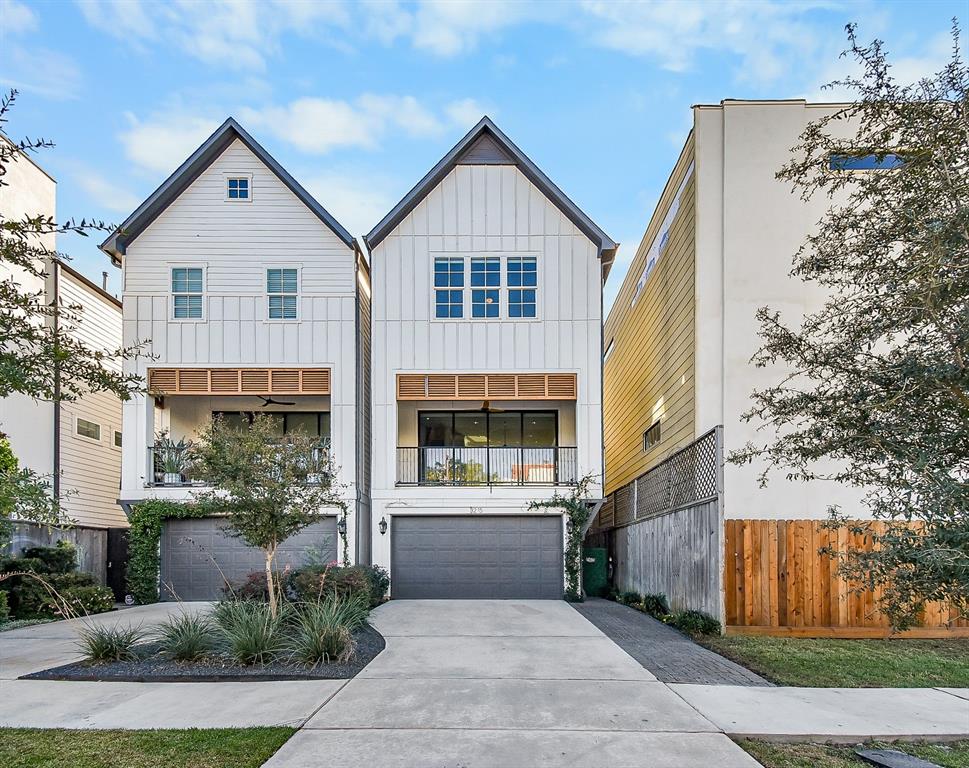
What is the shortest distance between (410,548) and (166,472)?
5739 millimetres

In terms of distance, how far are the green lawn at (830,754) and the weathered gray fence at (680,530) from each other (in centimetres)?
483

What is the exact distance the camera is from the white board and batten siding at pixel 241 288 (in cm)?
1706

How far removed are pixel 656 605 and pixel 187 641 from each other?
27.3 ft

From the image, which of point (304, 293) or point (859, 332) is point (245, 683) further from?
point (304, 293)

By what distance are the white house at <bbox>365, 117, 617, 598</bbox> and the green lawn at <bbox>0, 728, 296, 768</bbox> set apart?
11151mm

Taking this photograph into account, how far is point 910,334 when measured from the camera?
5570mm

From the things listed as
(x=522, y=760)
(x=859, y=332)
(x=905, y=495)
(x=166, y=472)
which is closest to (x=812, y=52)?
(x=859, y=332)

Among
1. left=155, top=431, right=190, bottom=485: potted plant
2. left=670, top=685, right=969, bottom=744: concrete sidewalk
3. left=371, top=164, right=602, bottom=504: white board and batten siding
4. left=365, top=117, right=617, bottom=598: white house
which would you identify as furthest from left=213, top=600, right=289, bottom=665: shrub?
left=155, top=431, right=190, bottom=485: potted plant

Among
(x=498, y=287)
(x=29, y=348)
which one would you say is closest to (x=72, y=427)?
(x=498, y=287)

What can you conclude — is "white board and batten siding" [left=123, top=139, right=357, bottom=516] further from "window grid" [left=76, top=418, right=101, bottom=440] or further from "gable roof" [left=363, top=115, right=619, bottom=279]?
"window grid" [left=76, top=418, right=101, bottom=440]

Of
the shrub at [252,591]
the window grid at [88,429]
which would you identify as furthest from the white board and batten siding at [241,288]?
the shrub at [252,591]

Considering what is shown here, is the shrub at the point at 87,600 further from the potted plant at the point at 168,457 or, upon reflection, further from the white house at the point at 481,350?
the white house at the point at 481,350

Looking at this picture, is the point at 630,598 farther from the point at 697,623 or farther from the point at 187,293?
the point at 187,293

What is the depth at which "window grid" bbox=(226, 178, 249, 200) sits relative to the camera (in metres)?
17.6
